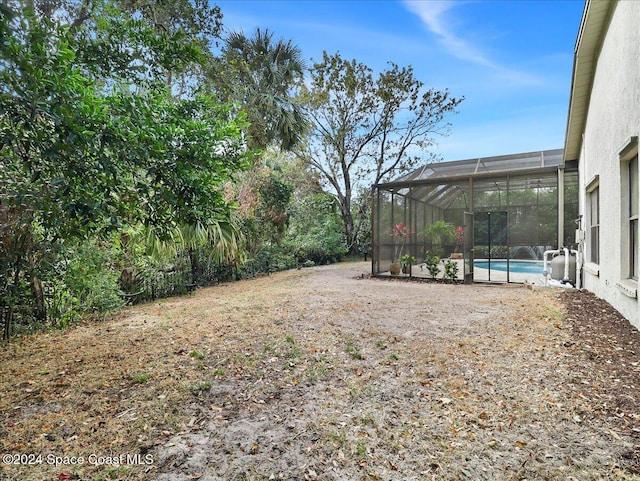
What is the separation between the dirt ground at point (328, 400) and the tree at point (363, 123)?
11919 mm

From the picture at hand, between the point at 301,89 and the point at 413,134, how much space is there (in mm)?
5180

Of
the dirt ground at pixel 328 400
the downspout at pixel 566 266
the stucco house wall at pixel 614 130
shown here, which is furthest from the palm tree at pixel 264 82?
the downspout at pixel 566 266

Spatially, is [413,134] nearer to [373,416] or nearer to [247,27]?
[247,27]

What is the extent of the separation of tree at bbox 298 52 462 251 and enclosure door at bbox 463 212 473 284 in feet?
24.1

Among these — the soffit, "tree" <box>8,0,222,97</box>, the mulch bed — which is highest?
the soffit

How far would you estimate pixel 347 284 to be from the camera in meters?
8.40

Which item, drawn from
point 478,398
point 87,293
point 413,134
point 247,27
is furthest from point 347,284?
point 413,134

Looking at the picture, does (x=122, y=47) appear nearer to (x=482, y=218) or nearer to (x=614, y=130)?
(x=614, y=130)

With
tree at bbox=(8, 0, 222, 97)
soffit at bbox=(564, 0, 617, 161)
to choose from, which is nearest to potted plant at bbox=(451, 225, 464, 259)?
soffit at bbox=(564, 0, 617, 161)

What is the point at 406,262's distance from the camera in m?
10.1

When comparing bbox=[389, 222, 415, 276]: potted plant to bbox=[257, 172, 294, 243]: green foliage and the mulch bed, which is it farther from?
the mulch bed

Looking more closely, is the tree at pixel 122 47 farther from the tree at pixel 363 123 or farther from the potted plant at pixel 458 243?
the tree at pixel 363 123

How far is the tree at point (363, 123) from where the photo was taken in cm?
1454

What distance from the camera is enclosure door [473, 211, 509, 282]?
30.3 ft
